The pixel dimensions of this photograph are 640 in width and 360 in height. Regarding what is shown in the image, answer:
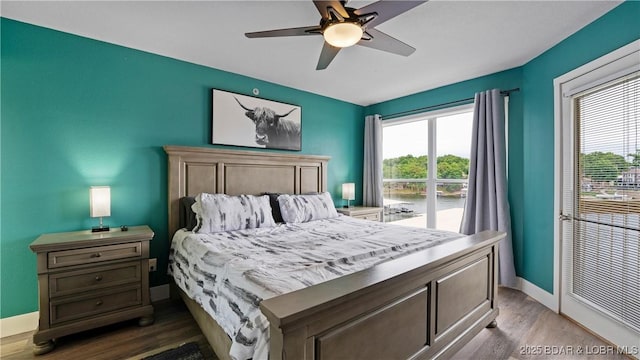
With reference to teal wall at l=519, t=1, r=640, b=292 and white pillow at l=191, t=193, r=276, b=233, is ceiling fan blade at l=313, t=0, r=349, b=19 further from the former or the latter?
teal wall at l=519, t=1, r=640, b=292

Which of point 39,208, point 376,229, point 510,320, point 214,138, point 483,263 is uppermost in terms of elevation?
point 214,138

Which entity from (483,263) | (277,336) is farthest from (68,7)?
(483,263)

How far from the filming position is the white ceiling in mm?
2020

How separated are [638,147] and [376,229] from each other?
1995 mm

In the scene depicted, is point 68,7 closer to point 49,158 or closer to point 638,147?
point 49,158

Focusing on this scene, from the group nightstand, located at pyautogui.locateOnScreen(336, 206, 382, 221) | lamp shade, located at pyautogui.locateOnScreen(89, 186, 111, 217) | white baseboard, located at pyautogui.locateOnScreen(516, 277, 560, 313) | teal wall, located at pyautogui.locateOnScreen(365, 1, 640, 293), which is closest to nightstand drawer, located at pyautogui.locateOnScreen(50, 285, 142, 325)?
lamp shade, located at pyautogui.locateOnScreen(89, 186, 111, 217)

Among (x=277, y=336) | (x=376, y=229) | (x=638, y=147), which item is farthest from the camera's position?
(x=376, y=229)

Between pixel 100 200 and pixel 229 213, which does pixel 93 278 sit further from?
pixel 229 213

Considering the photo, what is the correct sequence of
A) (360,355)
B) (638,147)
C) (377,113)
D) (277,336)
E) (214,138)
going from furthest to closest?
(377,113) → (214,138) → (638,147) → (360,355) → (277,336)

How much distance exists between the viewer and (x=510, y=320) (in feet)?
7.92

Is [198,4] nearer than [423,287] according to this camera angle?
No

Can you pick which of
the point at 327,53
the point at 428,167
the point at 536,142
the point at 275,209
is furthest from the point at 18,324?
the point at 536,142

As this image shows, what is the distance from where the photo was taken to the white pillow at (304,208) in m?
3.12

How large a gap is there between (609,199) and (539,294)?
1.23 meters
